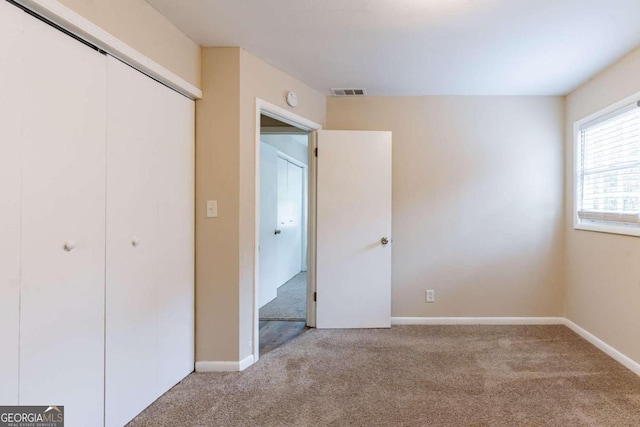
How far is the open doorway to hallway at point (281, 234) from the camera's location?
138 inches

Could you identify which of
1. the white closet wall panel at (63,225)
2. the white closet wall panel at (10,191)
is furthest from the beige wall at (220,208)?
the white closet wall panel at (10,191)

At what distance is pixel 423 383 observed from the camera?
→ 2.23 metres

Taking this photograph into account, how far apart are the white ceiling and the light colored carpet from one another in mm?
2427

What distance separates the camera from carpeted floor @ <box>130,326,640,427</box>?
187cm

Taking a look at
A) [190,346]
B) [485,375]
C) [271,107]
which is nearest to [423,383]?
[485,375]

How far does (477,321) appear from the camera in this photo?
11.1ft

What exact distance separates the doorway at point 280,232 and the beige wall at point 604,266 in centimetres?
249

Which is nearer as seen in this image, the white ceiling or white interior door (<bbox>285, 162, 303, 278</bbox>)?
the white ceiling

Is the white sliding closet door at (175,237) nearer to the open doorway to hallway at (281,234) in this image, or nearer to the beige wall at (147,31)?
the beige wall at (147,31)

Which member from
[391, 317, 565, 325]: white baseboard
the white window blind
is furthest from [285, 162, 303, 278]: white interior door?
the white window blind

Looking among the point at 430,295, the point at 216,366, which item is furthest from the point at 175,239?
the point at 430,295

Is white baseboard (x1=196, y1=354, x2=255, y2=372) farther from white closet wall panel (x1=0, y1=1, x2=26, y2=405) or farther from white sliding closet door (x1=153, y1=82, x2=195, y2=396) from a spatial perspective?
white closet wall panel (x1=0, y1=1, x2=26, y2=405)

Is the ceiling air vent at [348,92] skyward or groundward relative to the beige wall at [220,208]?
skyward

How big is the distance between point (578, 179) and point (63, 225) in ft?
12.7
